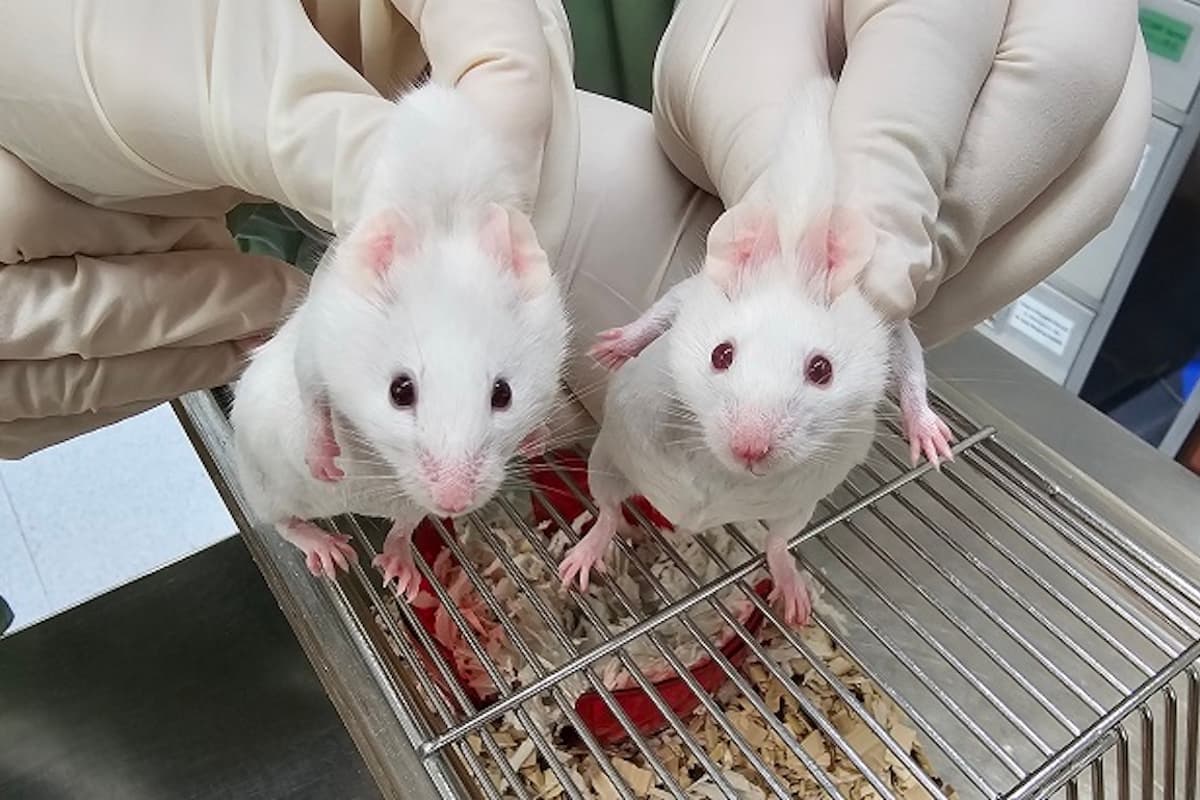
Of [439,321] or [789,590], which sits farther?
[789,590]

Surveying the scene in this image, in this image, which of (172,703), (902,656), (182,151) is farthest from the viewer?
(172,703)

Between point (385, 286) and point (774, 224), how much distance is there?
176 mm

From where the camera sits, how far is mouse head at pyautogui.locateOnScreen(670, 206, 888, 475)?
0.48m

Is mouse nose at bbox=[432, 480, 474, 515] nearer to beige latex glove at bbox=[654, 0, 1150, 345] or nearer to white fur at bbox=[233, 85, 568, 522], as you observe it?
white fur at bbox=[233, 85, 568, 522]

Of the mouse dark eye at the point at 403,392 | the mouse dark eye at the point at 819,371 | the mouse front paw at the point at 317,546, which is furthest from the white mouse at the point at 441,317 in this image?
the mouse front paw at the point at 317,546

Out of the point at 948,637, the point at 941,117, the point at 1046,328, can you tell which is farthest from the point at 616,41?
the point at 1046,328

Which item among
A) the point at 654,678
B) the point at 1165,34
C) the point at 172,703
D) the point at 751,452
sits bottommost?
the point at 172,703

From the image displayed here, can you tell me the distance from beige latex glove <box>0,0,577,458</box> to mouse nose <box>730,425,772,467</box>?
14 cm

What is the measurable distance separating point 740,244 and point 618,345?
104mm

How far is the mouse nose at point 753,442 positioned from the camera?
0.48m

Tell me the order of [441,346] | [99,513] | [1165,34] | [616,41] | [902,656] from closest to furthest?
[441,346] → [902,656] → [616,41] → [1165,34] → [99,513]

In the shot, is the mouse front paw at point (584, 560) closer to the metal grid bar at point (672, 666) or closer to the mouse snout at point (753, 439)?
the metal grid bar at point (672, 666)

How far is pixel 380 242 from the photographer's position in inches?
16.6

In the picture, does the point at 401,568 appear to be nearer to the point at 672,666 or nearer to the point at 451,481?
the point at 672,666
